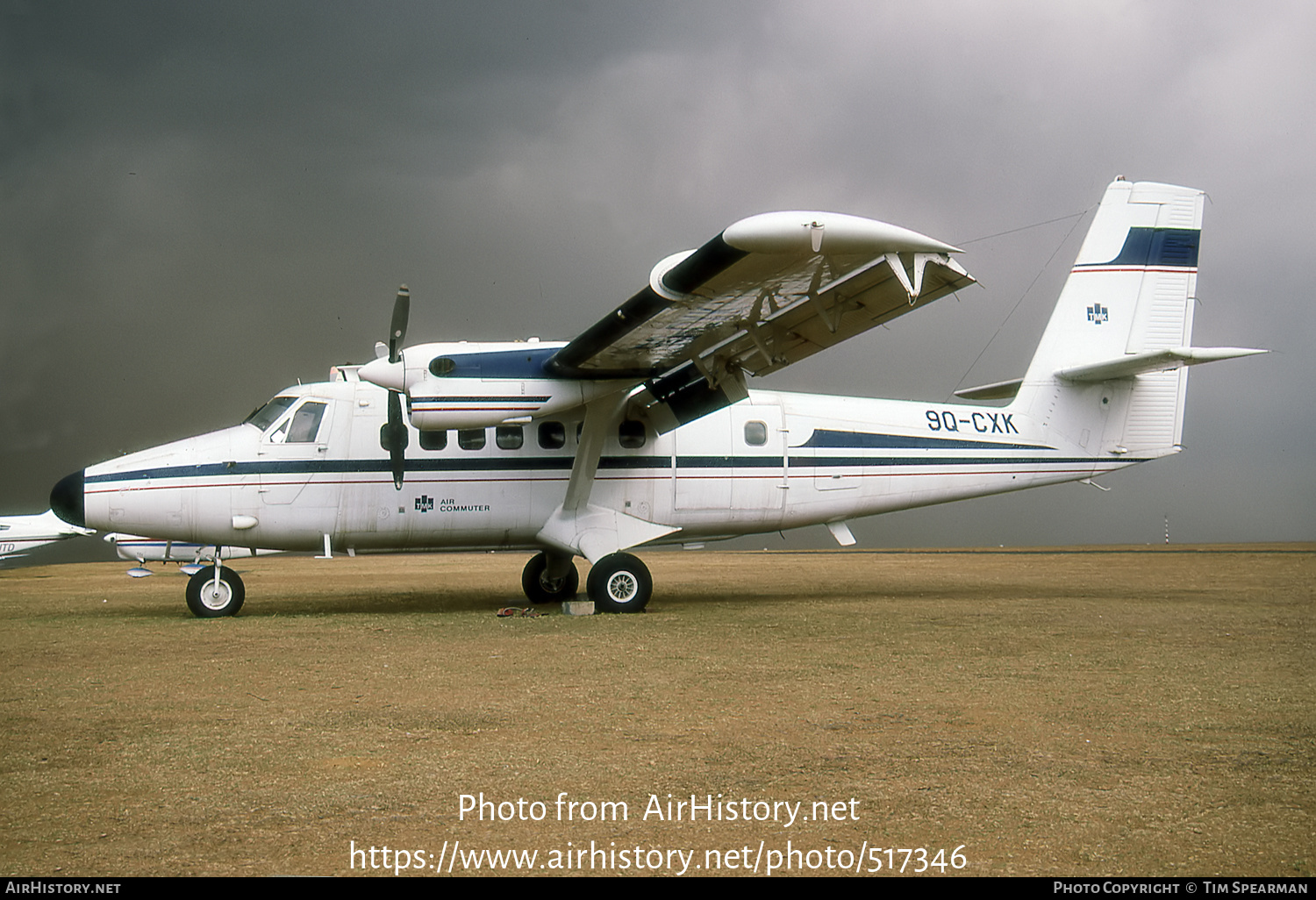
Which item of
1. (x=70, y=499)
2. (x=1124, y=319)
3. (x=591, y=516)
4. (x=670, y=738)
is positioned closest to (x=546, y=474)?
(x=591, y=516)

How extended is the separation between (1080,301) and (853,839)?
13.2 meters

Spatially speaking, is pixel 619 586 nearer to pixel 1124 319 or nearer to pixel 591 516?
pixel 591 516

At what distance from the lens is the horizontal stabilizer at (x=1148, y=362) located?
1281 centimetres

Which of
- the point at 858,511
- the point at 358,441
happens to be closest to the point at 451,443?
the point at 358,441

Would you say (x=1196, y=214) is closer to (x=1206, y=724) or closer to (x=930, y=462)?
(x=930, y=462)

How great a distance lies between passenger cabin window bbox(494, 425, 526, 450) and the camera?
1274 centimetres

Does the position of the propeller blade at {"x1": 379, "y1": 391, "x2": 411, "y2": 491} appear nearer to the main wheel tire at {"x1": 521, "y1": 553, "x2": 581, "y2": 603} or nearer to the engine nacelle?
the engine nacelle

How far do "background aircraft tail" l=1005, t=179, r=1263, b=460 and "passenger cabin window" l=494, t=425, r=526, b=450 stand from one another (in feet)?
24.4

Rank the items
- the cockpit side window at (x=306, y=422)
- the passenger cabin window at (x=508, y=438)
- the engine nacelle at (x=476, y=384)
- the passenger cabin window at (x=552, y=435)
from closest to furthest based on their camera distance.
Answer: the engine nacelle at (x=476, y=384), the cockpit side window at (x=306, y=422), the passenger cabin window at (x=508, y=438), the passenger cabin window at (x=552, y=435)

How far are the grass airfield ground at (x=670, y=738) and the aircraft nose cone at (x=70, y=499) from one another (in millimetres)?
1301

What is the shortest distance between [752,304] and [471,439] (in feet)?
→ 14.2

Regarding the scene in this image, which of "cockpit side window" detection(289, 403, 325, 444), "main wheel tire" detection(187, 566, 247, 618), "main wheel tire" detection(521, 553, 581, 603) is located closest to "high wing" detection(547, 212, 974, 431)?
"main wheel tire" detection(521, 553, 581, 603)

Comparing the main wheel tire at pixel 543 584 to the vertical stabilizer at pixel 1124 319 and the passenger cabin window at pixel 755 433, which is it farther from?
the vertical stabilizer at pixel 1124 319

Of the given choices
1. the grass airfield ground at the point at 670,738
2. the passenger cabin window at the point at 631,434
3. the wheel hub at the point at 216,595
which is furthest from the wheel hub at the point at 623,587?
the wheel hub at the point at 216,595
